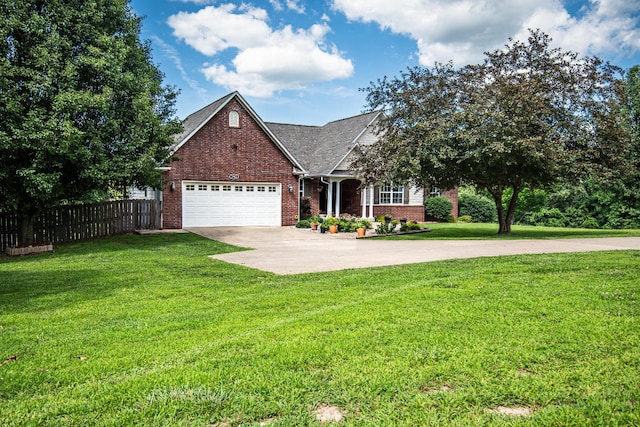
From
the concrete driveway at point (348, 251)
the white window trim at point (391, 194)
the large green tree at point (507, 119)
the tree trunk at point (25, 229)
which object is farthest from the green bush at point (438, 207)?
the tree trunk at point (25, 229)

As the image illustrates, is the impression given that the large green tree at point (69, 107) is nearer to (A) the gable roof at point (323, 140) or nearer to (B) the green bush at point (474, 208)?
(A) the gable roof at point (323, 140)

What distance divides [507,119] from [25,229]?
1631cm

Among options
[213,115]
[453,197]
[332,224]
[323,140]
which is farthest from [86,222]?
[453,197]

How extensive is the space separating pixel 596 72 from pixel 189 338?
61.6 ft

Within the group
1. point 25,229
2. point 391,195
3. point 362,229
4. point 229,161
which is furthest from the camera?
point 391,195

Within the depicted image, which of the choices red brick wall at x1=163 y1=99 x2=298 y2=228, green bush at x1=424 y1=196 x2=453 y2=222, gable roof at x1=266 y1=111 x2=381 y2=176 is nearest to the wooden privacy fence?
red brick wall at x1=163 y1=99 x2=298 y2=228

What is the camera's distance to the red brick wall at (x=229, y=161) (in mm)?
20781

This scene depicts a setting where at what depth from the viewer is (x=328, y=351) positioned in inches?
167

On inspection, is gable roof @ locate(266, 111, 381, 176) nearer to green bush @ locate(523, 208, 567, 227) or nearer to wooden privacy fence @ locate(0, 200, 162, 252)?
wooden privacy fence @ locate(0, 200, 162, 252)

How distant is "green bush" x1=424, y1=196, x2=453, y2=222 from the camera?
29359 millimetres

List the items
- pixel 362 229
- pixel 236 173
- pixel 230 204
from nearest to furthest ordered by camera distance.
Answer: pixel 362 229, pixel 236 173, pixel 230 204

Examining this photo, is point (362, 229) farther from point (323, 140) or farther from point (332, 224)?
point (323, 140)

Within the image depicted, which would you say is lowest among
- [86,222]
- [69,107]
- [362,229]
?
[362,229]

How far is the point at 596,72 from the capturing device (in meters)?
17.6
